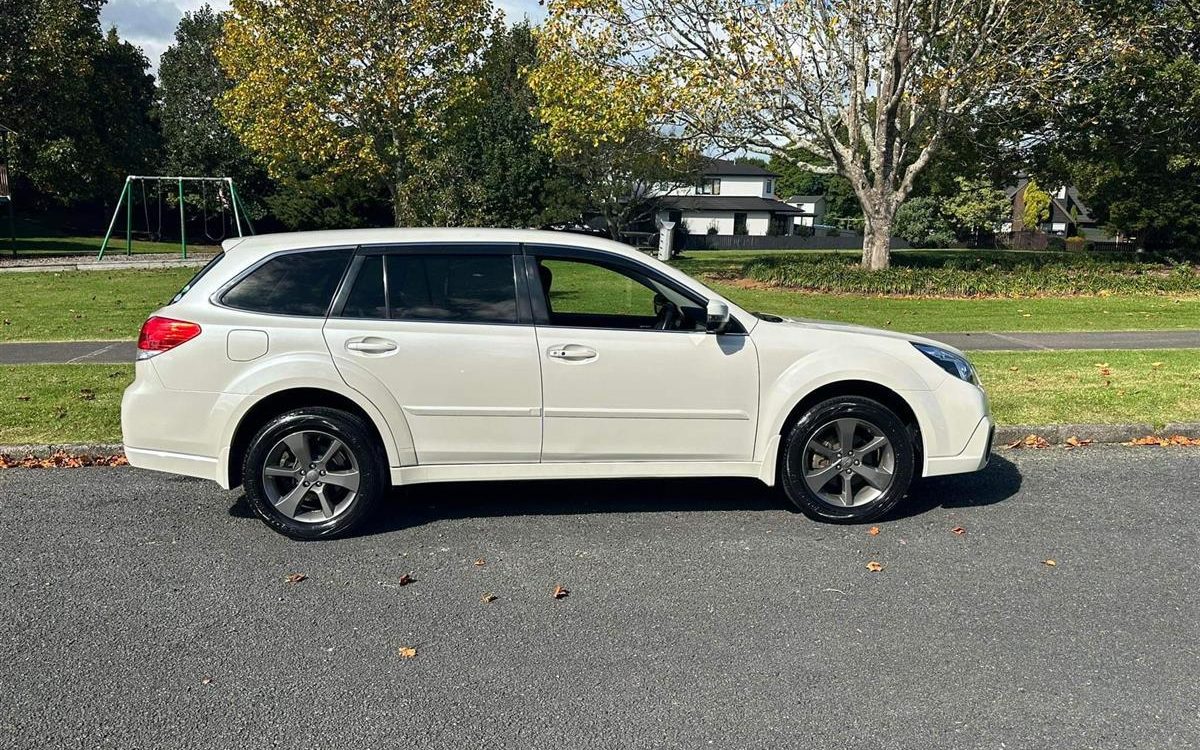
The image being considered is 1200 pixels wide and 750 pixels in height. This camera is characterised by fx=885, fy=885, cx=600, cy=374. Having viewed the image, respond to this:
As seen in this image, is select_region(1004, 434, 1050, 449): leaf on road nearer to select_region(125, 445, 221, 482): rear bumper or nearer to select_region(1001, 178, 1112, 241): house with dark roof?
select_region(125, 445, 221, 482): rear bumper

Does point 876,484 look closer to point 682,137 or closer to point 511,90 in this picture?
point 682,137

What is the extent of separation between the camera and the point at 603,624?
3.91 m

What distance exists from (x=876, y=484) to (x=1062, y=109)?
21.6m

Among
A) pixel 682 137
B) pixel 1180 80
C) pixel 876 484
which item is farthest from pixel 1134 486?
pixel 1180 80

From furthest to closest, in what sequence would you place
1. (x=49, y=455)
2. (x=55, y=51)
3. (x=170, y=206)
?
(x=170, y=206)
(x=55, y=51)
(x=49, y=455)

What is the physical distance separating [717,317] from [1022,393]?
183 inches

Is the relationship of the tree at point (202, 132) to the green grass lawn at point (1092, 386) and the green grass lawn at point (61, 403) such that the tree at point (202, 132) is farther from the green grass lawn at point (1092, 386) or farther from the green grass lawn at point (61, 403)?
the green grass lawn at point (1092, 386)

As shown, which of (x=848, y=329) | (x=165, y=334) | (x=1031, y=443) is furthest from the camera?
(x=1031, y=443)

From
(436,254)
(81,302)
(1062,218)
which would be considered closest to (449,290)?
(436,254)

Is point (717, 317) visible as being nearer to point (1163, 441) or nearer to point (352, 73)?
point (1163, 441)

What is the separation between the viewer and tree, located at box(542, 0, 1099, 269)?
727 inches

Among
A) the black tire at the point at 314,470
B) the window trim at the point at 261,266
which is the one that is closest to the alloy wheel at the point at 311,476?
the black tire at the point at 314,470

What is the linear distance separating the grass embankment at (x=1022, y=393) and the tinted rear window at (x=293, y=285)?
238 cm

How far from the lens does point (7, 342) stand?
11.0 meters
